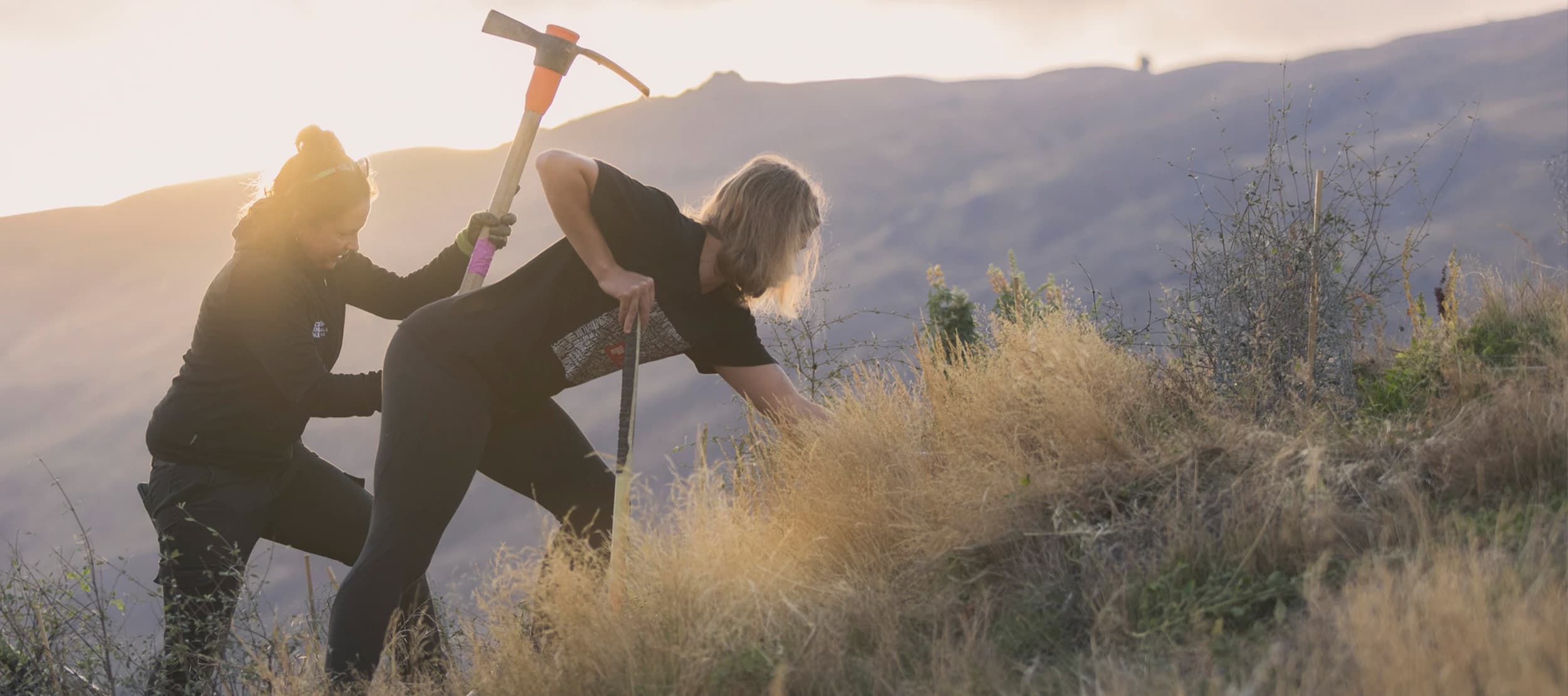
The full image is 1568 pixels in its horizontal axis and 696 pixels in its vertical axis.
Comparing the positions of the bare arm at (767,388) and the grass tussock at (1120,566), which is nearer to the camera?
the grass tussock at (1120,566)

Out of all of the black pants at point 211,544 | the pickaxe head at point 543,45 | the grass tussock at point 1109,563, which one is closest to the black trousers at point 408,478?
the grass tussock at point 1109,563

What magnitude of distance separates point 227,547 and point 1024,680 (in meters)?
2.55

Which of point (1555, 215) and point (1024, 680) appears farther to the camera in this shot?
point (1555, 215)

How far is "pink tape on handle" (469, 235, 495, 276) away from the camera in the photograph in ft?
13.1

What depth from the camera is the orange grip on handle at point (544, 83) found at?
4285mm

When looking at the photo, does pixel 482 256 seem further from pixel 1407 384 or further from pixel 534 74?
pixel 1407 384

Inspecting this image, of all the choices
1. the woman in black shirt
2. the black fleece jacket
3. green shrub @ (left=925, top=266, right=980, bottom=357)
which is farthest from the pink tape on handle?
green shrub @ (left=925, top=266, right=980, bottom=357)

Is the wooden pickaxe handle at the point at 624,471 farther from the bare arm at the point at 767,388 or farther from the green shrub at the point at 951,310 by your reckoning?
the green shrub at the point at 951,310

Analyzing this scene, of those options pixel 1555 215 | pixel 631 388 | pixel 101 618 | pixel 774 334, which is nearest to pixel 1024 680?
pixel 631 388

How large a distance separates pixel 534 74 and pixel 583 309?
1.42 meters

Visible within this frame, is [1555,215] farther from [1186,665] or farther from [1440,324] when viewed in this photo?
[1186,665]

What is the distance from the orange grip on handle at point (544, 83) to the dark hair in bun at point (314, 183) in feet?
2.36

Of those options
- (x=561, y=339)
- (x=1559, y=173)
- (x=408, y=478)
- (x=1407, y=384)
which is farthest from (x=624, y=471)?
(x=1559, y=173)

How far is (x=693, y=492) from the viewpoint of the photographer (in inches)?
127
